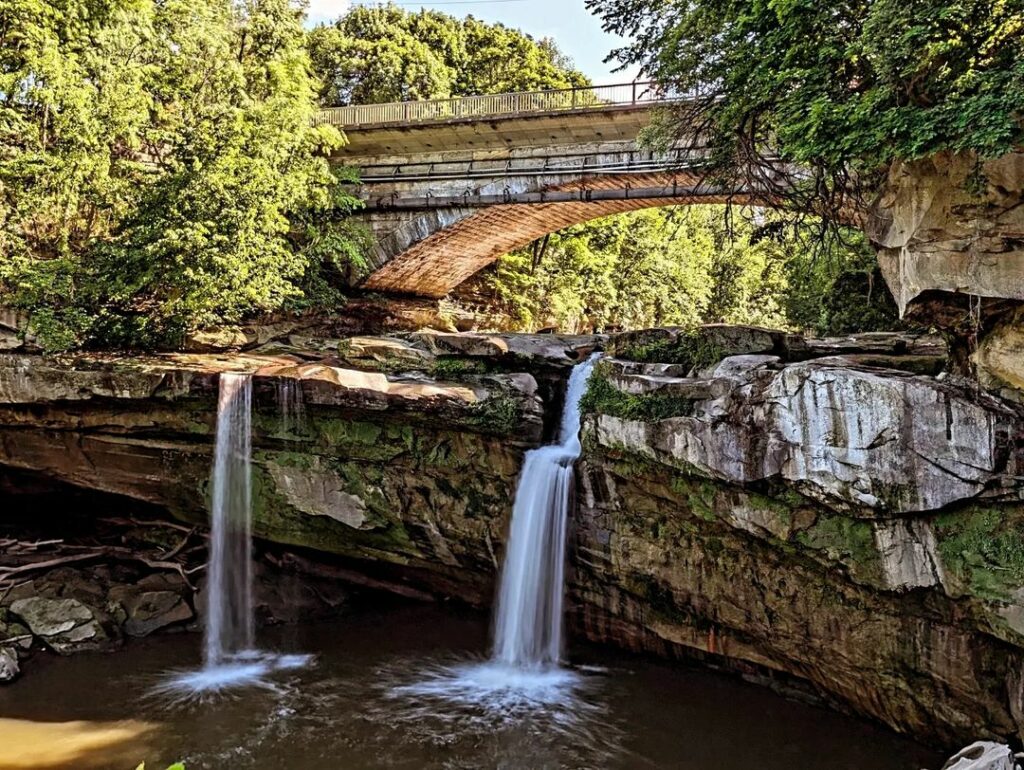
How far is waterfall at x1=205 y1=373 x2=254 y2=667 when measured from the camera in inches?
434

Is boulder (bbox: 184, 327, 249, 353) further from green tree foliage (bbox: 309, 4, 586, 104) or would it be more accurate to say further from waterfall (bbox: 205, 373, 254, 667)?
green tree foliage (bbox: 309, 4, 586, 104)

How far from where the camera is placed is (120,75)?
13.4 meters

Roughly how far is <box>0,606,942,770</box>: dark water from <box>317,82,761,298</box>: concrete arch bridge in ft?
28.7

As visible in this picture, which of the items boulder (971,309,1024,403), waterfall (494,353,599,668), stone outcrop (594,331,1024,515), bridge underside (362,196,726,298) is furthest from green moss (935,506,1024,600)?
bridge underside (362,196,726,298)

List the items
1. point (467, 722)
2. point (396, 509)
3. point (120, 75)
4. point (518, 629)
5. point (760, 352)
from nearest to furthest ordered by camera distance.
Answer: point (467, 722), point (760, 352), point (518, 629), point (396, 509), point (120, 75)

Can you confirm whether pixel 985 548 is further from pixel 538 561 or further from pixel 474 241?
pixel 474 241

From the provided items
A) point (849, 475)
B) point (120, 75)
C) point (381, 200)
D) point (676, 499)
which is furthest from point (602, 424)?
point (120, 75)

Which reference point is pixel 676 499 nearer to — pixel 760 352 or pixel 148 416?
pixel 760 352

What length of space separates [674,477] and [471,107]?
34.5 feet

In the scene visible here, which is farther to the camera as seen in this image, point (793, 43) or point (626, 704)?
point (626, 704)

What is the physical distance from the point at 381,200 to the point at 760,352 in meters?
10.5

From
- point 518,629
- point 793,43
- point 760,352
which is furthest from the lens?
point 518,629

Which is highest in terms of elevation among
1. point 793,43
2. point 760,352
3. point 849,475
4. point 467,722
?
point 793,43

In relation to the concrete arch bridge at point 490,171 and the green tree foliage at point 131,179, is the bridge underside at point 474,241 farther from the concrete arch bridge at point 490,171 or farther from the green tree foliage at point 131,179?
the green tree foliage at point 131,179
